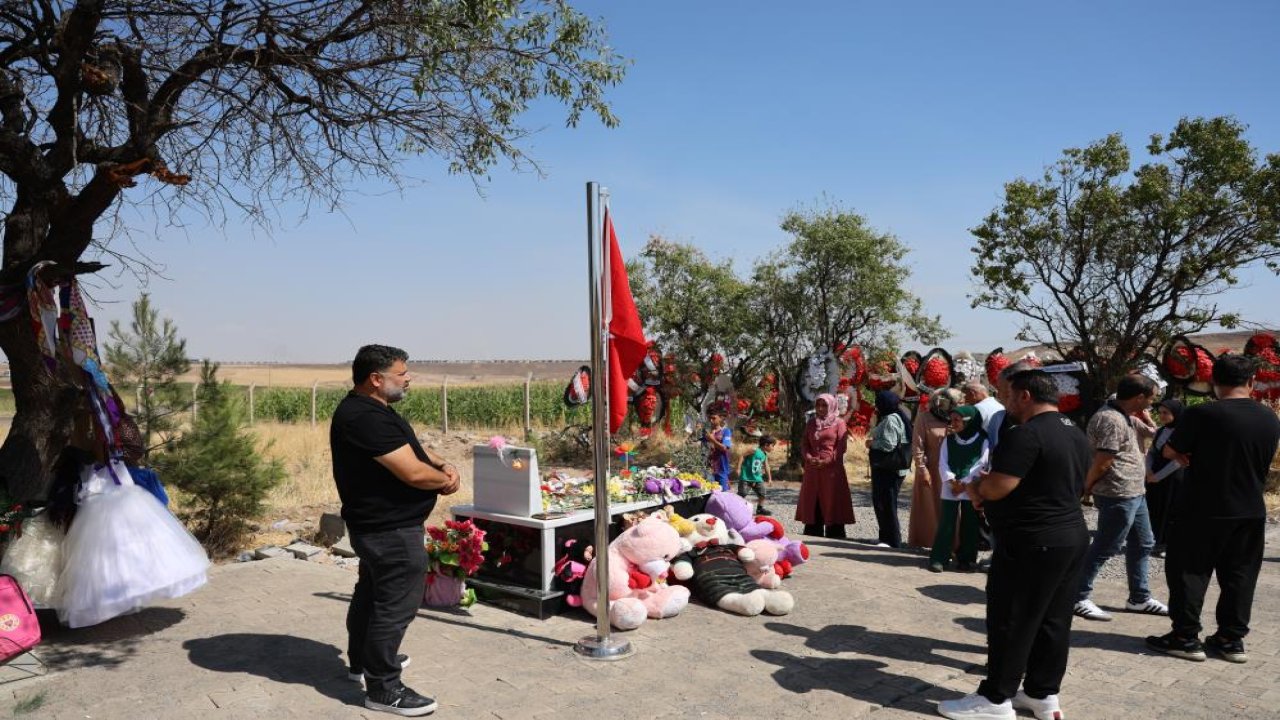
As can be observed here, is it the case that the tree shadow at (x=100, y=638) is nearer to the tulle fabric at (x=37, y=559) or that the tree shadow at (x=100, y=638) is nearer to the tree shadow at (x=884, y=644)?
the tulle fabric at (x=37, y=559)

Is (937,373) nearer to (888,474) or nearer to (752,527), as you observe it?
(888,474)

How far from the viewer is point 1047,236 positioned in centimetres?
1267

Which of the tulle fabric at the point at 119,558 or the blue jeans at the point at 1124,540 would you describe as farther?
the blue jeans at the point at 1124,540

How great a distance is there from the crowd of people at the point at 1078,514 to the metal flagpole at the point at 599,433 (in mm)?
2025

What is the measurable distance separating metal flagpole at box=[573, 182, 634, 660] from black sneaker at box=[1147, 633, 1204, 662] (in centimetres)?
334

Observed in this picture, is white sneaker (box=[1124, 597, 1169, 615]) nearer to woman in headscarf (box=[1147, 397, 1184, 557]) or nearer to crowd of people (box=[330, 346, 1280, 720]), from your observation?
crowd of people (box=[330, 346, 1280, 720])

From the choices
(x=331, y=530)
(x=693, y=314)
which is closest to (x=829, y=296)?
(x=693, y=314)

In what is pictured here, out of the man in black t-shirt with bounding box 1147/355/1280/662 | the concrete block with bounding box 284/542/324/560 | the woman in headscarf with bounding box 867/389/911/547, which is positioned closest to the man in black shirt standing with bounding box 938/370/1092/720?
the man in black t-shirt with bounding box 1147/355/1280/662

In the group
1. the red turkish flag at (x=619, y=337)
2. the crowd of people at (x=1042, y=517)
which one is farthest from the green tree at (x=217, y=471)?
the red turkish flag at (x=619, y=337)

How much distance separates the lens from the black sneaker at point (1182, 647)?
5.26 metres

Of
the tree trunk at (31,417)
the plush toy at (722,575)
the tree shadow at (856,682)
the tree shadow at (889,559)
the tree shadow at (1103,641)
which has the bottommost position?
the tree shadow at (856,682)

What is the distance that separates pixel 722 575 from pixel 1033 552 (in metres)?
2.79

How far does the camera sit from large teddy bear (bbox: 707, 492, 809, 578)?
23.6 ft

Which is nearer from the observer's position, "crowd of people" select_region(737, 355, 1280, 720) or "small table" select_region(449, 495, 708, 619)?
"crowd of people" select_region(737, 355, 1280, 720)
